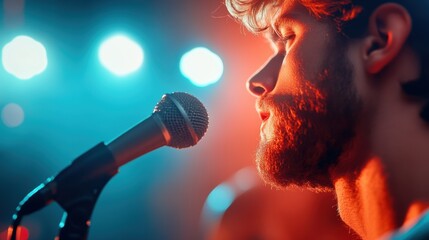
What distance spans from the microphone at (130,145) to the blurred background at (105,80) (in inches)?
134

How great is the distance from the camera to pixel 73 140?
5.45m

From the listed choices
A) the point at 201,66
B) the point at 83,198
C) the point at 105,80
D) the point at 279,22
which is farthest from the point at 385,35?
the point at 105,80

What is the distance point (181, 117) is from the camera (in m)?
1.55

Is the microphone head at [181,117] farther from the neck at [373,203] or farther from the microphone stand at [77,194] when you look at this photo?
the neck at [373,203]

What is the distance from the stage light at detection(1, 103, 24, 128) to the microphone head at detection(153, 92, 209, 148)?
395 cm

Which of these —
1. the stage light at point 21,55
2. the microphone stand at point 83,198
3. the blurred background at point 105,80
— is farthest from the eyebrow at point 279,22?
the stage light at point 21,55

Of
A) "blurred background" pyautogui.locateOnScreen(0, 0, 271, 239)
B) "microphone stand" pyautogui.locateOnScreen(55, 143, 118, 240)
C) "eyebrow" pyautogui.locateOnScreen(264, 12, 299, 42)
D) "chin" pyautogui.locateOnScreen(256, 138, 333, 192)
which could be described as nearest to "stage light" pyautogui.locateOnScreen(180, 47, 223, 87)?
"blurred background" pyautogui.locateOnScreen(0, 0, 271, 239)

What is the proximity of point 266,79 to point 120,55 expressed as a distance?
3.42 metres

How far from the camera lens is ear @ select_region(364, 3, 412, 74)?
162cm

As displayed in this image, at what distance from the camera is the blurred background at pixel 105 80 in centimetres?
505

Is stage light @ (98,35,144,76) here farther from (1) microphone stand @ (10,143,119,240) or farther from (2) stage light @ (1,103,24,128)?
(1) microphone stand @ (10,143,119,240)

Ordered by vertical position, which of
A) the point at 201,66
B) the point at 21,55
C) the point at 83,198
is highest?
the point at 21,55

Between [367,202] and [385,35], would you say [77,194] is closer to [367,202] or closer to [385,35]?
[367,202]

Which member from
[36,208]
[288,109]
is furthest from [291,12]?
[36,208]
